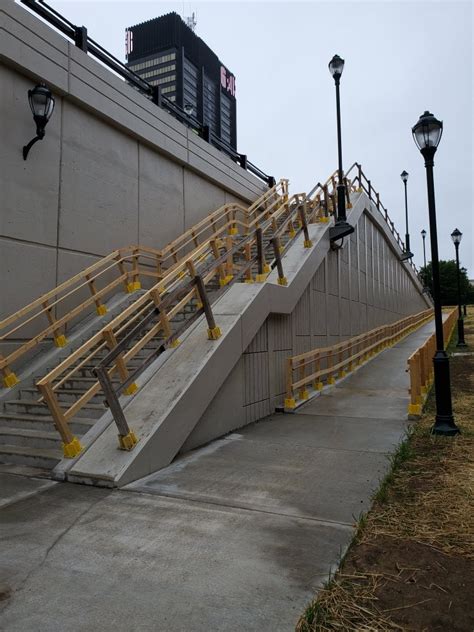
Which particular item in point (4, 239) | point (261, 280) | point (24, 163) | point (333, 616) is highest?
point (24, 163)

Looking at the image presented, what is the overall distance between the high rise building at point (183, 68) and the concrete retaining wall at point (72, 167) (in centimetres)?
6578

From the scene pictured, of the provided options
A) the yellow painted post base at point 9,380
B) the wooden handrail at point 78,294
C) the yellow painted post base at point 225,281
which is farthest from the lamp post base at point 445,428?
the yellow painted post base at point 9,380

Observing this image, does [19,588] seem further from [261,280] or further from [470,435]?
[261,280]

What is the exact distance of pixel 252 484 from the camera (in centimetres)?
452

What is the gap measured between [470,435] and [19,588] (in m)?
5.57

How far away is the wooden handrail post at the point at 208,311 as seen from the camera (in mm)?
6285

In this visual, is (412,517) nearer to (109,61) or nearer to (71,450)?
(71,450)

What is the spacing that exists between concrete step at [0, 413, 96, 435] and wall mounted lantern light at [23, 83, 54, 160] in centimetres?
424

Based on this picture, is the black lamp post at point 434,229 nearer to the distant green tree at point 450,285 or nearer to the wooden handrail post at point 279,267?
the wooden handrail post at point 279,267

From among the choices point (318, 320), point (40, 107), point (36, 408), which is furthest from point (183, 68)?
point (36, 408)

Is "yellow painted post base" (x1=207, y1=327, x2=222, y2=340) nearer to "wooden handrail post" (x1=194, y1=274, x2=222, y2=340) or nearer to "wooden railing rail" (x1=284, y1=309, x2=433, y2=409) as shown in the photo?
"wooden handrail post" (x1=194, y1=274, x2=222, y2=340)

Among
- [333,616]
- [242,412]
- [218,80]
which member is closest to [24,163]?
[242,412]

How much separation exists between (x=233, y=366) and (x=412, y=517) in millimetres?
3511

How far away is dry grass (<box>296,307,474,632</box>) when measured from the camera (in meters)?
2.43
